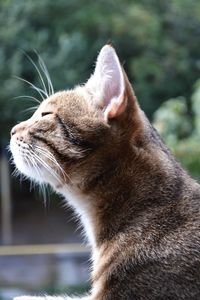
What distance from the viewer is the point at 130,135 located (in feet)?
4.40

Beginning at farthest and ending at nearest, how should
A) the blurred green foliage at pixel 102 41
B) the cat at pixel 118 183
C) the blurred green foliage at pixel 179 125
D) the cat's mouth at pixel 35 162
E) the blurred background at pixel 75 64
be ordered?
the blurred green foliage at pixel 102 41 < the blurred background at pixel 75 64 < the blurred green foliage at pixel 179 125 < the cat's mouth at pixel 35 162 < the cat at pixel 118 183

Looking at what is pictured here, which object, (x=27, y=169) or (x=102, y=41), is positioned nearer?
(x=27, y=169)

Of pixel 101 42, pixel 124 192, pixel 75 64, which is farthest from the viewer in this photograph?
pixel 101 42

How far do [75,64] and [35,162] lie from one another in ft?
21.1

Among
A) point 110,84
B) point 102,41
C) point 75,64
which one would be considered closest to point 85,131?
point 110,84

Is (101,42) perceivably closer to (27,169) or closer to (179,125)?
(179,125)

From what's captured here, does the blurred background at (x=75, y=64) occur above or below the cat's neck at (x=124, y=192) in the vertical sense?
above

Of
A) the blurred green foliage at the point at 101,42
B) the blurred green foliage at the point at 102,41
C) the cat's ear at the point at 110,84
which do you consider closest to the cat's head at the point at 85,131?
the cat's ear at the point at 110,84

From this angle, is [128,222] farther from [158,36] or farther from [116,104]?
[158,36]

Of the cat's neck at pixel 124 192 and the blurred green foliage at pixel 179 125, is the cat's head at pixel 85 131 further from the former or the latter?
the blurred green foliage at pixel 179 125

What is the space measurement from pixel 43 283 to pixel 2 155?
115 inches

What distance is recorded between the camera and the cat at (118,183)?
1230 mm

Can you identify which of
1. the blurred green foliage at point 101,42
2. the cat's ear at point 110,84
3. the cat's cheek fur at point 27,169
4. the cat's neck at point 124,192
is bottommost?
the cat's neck at point 124,192

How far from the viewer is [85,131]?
133 cm
